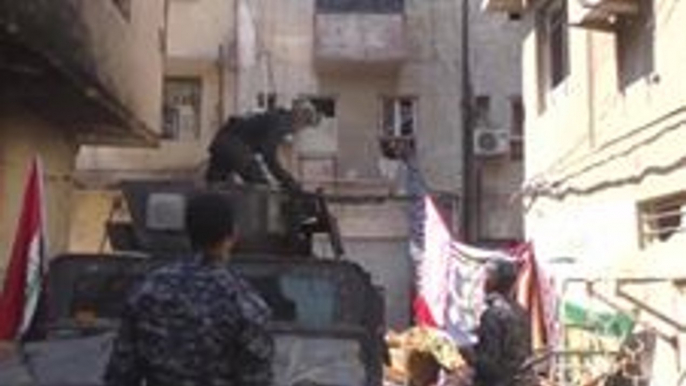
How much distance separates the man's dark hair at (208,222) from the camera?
4.87 meters

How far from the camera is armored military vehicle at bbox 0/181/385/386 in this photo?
6352 millimetres

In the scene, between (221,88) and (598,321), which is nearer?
(598,321)

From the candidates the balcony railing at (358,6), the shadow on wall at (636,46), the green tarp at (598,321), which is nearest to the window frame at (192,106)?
the balcony railing at (358,6)

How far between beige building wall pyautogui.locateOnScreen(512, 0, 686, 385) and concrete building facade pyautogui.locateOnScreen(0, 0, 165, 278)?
16.4 ft

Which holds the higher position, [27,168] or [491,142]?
[491,142]

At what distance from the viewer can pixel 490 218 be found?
27656 mm

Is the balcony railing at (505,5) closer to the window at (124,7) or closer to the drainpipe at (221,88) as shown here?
the window at (124,7)

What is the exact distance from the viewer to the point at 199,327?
4922mm

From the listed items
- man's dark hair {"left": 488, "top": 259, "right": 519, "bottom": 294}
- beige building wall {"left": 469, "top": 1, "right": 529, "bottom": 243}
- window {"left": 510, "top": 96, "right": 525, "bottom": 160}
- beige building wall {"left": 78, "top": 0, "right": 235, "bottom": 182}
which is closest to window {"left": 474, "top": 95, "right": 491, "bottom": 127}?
beige building wall {"left": 469, "top": 1, "right": 529, "bottom": 243}

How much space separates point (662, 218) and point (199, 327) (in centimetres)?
849

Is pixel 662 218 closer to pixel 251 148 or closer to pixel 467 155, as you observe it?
pixel 251 148

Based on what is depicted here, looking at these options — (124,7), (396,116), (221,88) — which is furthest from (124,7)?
(396,116)

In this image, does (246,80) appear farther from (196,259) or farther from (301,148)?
(196,259)

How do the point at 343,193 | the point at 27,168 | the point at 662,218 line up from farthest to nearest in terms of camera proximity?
the point at 343,193
the point at 27,168
the point at 662,218
